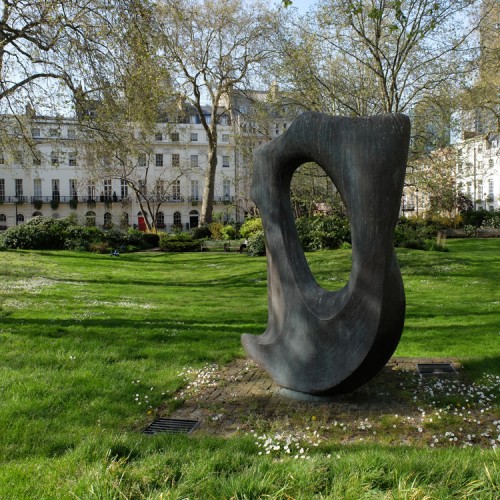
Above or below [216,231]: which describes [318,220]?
above

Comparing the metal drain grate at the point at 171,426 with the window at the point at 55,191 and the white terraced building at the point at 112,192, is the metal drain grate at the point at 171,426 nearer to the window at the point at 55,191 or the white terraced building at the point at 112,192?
the white terraced building at the point at 112,192

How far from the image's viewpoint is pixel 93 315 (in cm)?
1011

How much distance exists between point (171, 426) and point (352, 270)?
227cm

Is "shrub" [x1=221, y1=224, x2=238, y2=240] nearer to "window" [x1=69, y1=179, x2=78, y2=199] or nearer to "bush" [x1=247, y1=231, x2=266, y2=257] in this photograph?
"bush" [x1=247, y1=231, x2=266, y2=257]

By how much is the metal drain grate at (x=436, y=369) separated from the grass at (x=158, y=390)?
0.34 metres

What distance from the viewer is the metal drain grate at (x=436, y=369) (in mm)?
6477

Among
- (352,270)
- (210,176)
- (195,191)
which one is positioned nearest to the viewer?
(352,270)

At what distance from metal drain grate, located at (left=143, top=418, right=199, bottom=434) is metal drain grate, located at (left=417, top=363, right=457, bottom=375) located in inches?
121

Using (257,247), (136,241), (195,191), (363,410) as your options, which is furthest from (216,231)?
Answer: (195,191)

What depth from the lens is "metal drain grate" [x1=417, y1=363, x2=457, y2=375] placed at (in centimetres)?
648

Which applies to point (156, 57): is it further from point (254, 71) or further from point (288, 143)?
point (254, 71)

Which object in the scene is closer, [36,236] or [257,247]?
[257,247]

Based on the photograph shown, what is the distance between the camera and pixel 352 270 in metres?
5.14

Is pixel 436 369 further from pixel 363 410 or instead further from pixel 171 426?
pixel 171 426
